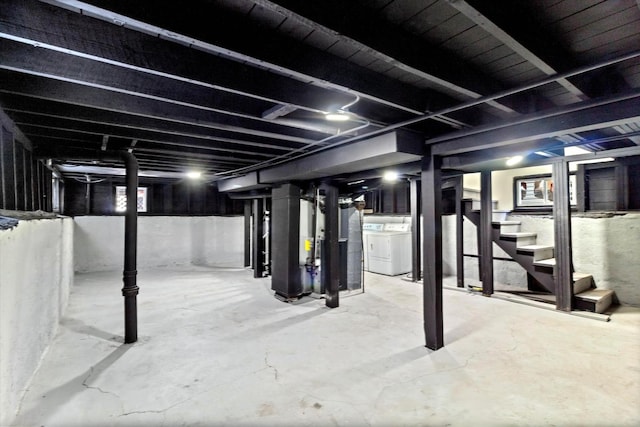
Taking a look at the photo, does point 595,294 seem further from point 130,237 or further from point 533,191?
point 130,237

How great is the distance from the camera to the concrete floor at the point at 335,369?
1896mm

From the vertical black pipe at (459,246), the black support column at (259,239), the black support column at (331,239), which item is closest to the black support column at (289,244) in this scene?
the black support column at (331,239)

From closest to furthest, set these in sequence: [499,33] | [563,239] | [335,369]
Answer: [499,33] < [335,369] < [563,239]

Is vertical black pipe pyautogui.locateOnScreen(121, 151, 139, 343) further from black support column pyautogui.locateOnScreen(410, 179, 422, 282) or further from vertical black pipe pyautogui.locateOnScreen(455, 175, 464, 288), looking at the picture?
vertical black pipe pyautogui.locateOnScreen(455, 175, 464, 288)

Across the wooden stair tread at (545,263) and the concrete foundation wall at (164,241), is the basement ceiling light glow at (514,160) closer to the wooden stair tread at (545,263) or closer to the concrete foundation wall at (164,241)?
the wooden stair tread at (545,263)

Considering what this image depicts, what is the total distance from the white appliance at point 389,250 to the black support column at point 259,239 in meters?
2.33

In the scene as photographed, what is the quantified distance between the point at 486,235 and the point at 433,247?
2.43m

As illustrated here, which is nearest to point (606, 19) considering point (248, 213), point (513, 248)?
point (513, 248)

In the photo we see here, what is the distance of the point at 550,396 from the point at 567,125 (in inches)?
72.4

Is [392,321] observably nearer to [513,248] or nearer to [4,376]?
[513,248]

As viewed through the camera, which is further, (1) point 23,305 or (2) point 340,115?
(2) point 340,115

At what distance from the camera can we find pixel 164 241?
7.50m

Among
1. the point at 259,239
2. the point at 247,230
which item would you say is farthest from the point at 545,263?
the point at 247,230

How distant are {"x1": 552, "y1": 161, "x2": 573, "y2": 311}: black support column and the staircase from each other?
14 cm
